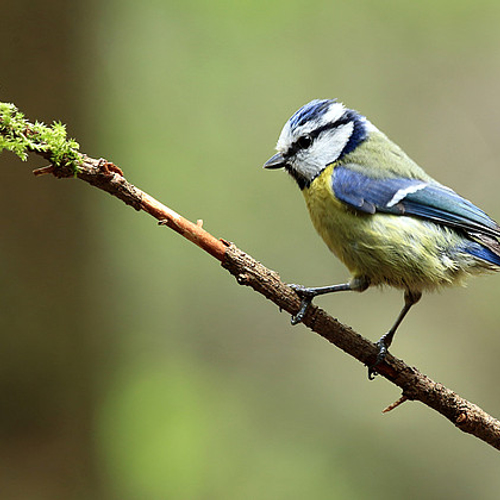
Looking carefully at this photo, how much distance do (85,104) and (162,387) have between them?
1.26m

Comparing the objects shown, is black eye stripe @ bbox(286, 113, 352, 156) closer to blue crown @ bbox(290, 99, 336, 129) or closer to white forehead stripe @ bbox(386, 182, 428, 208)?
blue crown @ bbox(290, 99, 336, 129)

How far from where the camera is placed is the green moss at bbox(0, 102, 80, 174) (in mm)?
999

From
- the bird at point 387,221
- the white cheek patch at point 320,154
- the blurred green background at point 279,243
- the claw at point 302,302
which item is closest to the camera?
the claw at point 302,302

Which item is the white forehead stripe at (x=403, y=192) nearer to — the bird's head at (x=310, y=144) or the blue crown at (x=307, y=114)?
the bird's head at (x=310, y=144)

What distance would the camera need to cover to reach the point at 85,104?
202 centimetres

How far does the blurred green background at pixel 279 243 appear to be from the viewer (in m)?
2.88

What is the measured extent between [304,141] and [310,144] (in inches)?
0.7

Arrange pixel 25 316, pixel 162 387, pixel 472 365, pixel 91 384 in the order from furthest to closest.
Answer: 1. pixel 472 365
2. pixel 162 387
3. pixel 91 384
4. pixel 25 316

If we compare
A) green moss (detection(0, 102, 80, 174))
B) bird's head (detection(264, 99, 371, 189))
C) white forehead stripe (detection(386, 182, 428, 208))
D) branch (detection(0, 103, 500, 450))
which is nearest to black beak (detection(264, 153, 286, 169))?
bird's head (detection(264, 99, 371, 189))

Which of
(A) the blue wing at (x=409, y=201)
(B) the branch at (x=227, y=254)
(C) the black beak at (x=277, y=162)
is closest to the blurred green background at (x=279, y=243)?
(C) the black beak at (x=277, y=162)

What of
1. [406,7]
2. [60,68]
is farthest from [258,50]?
[60,68]

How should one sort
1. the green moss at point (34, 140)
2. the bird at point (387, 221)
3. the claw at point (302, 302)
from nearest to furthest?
the green moss at point (34, 140)
the claw at point (302, 302)
the bird at point (387, 221)

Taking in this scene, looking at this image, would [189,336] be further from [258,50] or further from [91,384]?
[258,50]

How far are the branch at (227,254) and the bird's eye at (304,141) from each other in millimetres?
558
